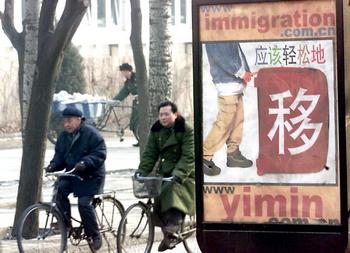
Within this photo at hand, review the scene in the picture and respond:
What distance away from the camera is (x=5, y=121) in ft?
102

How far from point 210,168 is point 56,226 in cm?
309

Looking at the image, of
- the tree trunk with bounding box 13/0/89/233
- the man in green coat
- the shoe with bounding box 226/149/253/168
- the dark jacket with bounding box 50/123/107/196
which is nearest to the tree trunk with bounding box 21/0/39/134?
the tree trunk with bounding box 13/0/89/233

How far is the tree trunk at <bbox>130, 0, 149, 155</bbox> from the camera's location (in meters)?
14.4

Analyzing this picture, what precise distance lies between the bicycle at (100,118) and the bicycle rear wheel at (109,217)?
11167mm

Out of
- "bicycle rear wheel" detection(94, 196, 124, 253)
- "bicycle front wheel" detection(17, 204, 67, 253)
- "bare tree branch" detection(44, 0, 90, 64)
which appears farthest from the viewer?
"bare tree branch" detection(44, 0, 90, 64)

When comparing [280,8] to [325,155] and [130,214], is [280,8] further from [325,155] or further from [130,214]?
[130,214]

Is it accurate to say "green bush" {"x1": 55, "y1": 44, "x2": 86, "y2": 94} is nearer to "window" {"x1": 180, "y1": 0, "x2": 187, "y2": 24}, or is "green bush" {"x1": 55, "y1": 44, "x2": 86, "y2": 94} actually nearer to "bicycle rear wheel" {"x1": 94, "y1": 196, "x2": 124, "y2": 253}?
"window" {"x1": 180, "y1": 0, "x2": 187, "y2": 24}

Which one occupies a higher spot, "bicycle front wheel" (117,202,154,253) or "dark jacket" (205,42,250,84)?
"dark jacket" (205,42,250,84)

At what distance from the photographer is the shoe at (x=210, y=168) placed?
6.83 metres

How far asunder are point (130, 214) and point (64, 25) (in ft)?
Answer: 7.84

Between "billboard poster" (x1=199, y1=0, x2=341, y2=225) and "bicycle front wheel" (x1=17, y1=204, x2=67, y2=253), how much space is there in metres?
2.98

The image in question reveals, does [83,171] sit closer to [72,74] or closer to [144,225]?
[144,225]

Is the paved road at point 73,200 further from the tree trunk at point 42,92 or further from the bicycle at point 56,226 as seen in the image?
the tree trunk at point 42,92

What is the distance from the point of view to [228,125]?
6793mm
